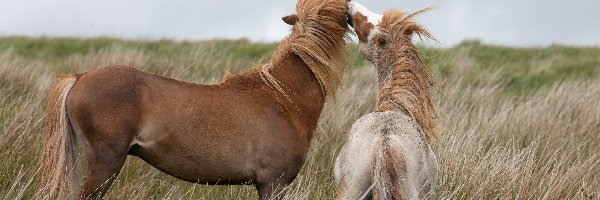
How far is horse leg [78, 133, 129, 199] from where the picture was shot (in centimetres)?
370

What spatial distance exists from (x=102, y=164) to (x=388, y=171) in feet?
4.59

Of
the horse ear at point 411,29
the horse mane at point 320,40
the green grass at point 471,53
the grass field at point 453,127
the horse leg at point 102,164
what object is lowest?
the green grass at point 471,53

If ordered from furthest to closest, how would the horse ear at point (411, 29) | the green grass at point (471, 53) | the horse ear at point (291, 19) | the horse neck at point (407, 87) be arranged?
the green grass at point (471, 53), the horse ear at point (291, 19), the horse ear at point (411, 29), the horse neck at point (407, 87)

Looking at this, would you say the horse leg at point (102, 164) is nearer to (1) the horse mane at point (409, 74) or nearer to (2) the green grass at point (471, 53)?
(1) the horse mane at point (409, 74)

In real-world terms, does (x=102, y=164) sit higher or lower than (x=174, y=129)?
lower

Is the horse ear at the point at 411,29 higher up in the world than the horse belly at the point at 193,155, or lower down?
higher up

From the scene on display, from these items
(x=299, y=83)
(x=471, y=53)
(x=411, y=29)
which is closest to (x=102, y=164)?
(x=299, y=83)

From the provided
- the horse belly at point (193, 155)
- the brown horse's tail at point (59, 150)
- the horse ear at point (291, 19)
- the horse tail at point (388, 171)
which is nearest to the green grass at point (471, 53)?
the horse ear at point (291, 19)

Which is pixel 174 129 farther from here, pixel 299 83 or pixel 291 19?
pixel 291 19

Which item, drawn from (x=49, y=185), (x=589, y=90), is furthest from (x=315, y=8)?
(x=589, y=90)

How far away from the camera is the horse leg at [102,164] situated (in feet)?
12.1

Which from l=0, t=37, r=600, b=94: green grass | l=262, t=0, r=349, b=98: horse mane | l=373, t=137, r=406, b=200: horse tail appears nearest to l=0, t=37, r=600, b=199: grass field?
l=0, t=37, r=600, b=94: green grass

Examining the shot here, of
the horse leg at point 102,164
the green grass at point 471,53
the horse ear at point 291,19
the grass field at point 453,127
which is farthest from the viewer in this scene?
the green grass at point 471,53

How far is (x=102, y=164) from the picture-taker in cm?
372
